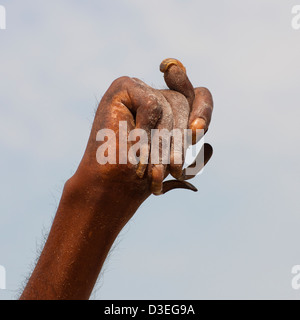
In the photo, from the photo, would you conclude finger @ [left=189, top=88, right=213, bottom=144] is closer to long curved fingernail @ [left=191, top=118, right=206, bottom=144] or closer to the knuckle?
long curved fingernail @ [left=191, top=118, right=206, bottom=144]

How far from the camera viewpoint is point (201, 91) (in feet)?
21.2

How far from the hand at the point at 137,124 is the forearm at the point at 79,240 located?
76mm

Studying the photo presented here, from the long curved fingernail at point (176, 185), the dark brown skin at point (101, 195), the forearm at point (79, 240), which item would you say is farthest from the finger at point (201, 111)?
the forearm at point (79, 240)

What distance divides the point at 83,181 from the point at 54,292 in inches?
27.0

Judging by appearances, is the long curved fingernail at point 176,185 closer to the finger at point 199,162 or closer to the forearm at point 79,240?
the finger at point 199,162

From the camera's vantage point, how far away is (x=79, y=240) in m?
6.24

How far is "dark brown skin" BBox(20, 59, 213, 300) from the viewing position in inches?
241

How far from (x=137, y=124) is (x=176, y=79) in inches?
19.2

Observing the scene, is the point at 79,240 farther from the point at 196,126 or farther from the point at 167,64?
the point at 167,64

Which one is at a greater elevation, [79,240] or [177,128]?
[177,128]

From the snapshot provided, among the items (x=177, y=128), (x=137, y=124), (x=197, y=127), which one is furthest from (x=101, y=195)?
(x=197, y=127)

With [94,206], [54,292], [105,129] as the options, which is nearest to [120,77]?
[105,129]

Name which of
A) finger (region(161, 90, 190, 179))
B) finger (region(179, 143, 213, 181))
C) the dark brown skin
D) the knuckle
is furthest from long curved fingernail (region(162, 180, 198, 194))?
the knuckle
